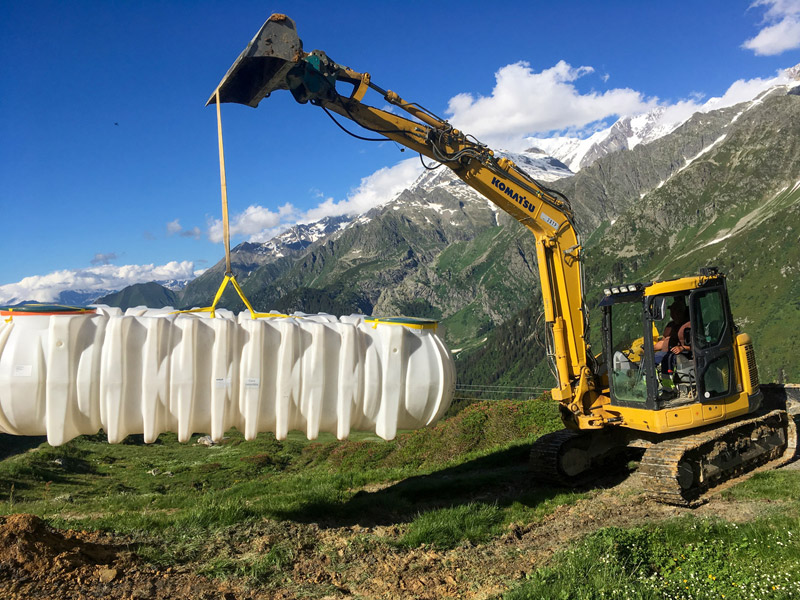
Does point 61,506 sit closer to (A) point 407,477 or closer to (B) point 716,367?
(A) point 407,477

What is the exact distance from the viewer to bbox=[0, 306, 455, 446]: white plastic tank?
269 inches

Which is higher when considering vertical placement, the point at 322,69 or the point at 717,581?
the point at 322,69

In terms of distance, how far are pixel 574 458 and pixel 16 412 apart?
32.6ft

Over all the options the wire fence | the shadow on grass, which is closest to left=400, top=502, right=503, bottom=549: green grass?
the shadow on grass

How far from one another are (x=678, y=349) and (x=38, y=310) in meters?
10.9

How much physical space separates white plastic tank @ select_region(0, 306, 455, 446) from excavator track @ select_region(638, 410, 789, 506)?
4.55 metres

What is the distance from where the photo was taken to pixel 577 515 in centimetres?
966

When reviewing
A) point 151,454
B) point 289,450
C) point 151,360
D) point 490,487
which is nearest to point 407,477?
point 490,487

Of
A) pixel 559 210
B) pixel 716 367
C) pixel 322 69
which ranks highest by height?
pixel 322 69

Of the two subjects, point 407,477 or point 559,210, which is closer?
point 559,210

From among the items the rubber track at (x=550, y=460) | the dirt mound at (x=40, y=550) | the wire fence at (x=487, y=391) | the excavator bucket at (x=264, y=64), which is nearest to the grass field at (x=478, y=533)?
the rubber track at (x=550, y=460)

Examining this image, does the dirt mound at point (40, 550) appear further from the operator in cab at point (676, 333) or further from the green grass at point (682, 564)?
the operator in cab at point (676, 333)

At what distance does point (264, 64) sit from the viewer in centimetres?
897

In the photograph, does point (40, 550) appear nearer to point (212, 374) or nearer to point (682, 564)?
point (212, 374)
